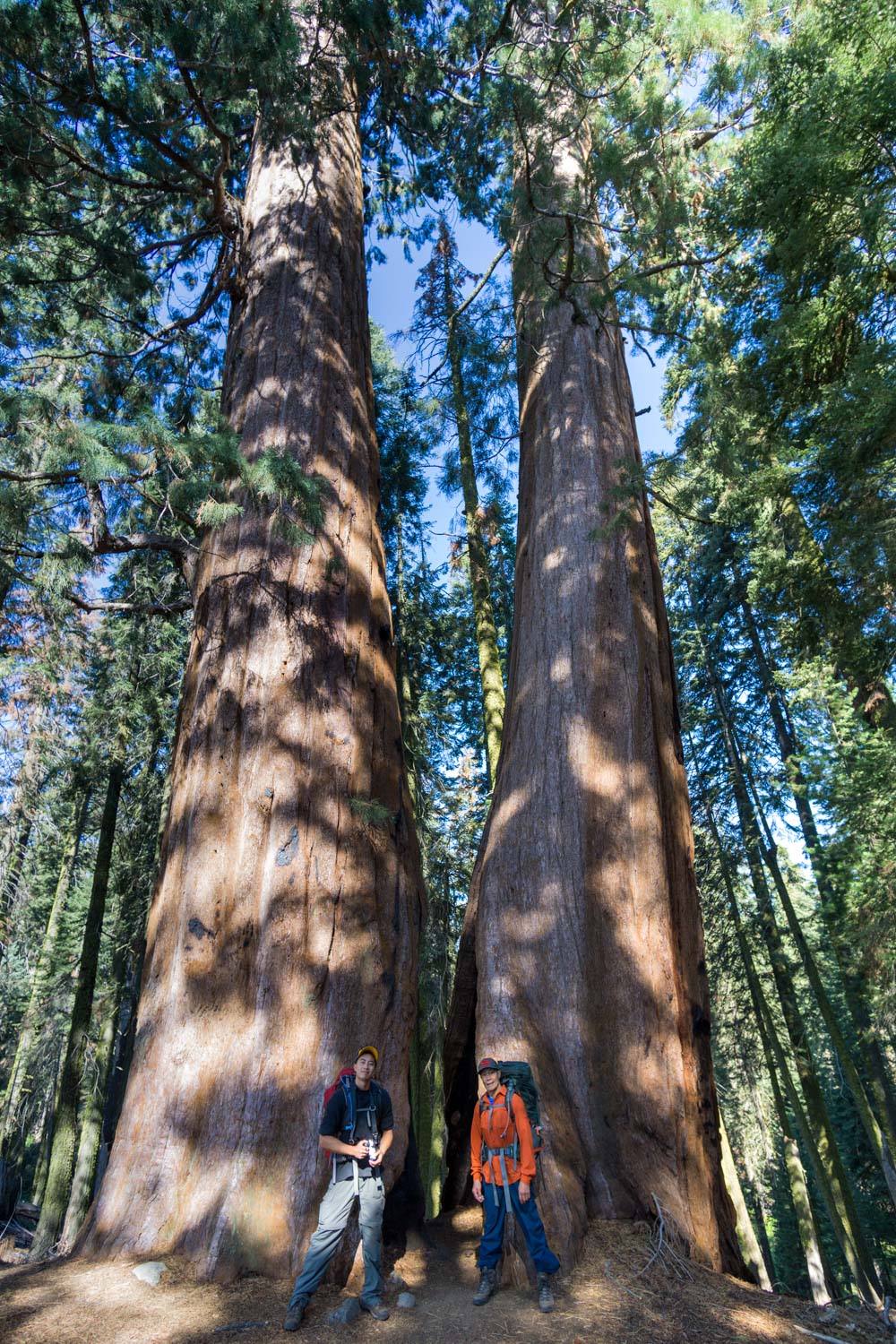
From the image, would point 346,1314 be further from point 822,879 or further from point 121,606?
point 822,879

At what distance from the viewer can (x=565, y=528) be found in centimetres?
675

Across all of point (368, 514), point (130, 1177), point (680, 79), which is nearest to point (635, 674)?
point (368, 514)

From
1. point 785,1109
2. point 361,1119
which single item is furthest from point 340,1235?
point 785,1109

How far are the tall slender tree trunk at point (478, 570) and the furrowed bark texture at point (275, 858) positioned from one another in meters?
3.76


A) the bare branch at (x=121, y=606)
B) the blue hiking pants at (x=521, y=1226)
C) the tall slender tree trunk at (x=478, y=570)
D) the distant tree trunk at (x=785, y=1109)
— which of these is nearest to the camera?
the blue hiking pants at (x=521, y=1226)

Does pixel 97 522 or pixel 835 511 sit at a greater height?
pixel 835 511

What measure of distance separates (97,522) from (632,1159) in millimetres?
4920

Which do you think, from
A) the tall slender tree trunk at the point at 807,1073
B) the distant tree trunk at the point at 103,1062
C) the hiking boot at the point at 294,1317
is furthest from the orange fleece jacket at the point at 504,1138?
the tall slender tree trunk at the point at 807,1073

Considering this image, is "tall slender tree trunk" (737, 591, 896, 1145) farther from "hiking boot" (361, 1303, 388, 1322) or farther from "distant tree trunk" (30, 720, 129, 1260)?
"distant tree trunk" (30, 720, 129, 1260)

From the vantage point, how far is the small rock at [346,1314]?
3678mm

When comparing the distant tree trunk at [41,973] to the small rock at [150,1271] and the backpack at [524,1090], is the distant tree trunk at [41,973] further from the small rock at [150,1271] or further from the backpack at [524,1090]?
the backpack at [524,1090]

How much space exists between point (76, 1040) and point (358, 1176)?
9794 millimetres

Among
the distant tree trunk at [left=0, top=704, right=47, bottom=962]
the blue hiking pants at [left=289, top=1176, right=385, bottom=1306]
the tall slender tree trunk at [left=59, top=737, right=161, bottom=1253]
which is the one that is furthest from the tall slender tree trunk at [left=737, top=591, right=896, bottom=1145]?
the distant tree trunk at [left=0, top=704, right=47, bottom=962]

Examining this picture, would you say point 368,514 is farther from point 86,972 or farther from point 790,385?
point 86,972
